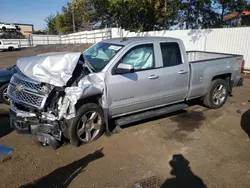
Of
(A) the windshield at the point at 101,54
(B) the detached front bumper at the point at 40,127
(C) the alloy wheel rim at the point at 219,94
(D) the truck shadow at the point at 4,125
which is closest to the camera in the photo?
(B) the detached front bumper at the point at 40,127

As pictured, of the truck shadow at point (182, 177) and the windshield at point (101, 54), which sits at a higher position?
the windshield at point (101, 54)

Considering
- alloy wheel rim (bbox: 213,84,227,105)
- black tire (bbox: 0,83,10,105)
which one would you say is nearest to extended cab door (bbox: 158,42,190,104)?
alloy wheel rim (bbox: 213,84,227,105)

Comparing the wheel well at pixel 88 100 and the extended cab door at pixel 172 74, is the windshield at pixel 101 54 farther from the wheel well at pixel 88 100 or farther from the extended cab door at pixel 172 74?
the extended cab door at pixel 172 74

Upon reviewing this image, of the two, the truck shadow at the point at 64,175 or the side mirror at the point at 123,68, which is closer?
the truck shadow at the point at 64,175

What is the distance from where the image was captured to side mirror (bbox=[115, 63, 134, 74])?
13.0 ft

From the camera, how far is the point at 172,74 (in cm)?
489

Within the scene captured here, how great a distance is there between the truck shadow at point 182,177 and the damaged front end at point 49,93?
1801 millimetres

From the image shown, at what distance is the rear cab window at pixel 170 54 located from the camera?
491 centimetres

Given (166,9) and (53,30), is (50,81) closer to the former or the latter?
(166,9)

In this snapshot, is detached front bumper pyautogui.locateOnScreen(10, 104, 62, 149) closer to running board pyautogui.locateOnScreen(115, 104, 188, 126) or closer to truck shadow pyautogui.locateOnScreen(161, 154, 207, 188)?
running board pyautogui.locateOnScreen(115, 104, 188, 126)

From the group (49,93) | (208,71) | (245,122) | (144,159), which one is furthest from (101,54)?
(245,122)

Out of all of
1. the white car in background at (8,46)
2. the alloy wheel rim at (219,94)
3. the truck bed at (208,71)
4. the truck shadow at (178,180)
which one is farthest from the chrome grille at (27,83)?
the white car in background at (8,46)

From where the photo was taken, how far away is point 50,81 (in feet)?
11.9

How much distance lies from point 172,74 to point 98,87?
1.80 m
